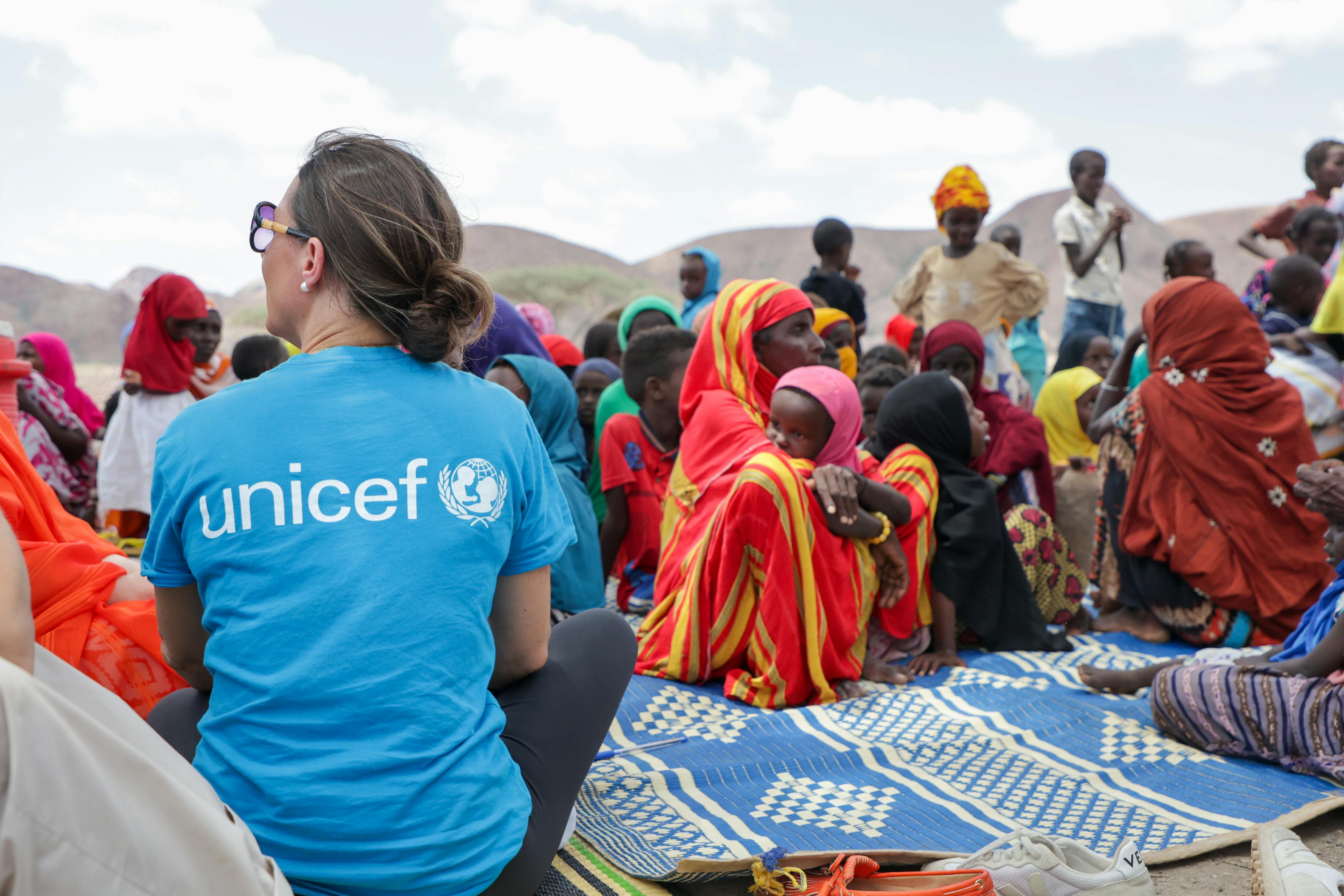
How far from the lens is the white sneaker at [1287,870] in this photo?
2109 millimetres

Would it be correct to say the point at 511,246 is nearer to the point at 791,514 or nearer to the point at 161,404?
the point at 161,404

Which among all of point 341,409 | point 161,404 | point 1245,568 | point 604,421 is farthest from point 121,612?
point 161,404

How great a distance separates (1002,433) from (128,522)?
5.84m

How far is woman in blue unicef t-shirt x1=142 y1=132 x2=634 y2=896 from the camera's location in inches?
64.7

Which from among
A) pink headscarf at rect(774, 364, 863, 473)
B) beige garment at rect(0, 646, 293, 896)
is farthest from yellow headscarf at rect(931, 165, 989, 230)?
beige garment at rect(0, 646, 293, 896)

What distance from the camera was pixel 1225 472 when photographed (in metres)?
4.45

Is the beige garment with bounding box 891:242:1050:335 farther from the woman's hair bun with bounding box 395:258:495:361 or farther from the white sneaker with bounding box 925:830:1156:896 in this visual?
the woman's hair bun with bounding box 395:258:495:361

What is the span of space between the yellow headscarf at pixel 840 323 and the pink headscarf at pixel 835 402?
225 cm

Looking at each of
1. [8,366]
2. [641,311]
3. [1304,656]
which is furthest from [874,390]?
[8,366]

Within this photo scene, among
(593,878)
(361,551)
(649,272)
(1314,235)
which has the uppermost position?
(649,272)

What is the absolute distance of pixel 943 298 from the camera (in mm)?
7738

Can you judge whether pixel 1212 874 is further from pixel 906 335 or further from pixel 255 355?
pixel 906 335

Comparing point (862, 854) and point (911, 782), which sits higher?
point (862, 854)

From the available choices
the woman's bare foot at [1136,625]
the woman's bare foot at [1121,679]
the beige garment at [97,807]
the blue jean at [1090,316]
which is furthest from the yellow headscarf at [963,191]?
the beige garment at [97,807]
